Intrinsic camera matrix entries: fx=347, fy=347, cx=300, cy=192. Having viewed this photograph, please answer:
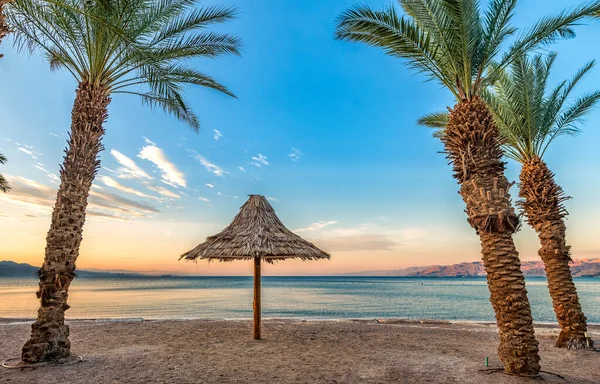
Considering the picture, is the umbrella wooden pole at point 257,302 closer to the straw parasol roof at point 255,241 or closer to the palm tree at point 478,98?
the straw parasol roof at point 255,241

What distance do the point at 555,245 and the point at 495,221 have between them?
3735 mm

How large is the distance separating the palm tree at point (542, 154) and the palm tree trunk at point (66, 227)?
986 cm

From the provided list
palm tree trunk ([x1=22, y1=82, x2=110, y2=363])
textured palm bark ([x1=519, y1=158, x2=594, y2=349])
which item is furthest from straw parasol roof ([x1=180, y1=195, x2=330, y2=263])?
textured palm bark ([x1=519, y1=158, x2=594, y2=349])

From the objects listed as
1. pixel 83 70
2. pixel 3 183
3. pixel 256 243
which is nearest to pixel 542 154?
pixel 256 243

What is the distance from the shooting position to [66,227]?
267 inches

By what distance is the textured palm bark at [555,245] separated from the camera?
8.17 metres

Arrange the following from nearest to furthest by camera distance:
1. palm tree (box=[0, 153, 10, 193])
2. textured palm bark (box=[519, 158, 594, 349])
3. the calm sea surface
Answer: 1. textured palm bark (box=[519, 158, 594, 349])
2. palm tree (box=[0, 153, 10, 193])
3. the calm sea surface

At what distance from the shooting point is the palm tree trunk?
6.55 m

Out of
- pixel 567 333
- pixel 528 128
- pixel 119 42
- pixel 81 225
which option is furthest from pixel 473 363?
pixel 119 42

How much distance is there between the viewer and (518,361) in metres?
5.82

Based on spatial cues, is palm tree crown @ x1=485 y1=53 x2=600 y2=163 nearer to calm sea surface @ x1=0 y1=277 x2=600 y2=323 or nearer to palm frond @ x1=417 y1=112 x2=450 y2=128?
palm frond @ x1=417 y1=112 x2=450 y2=128

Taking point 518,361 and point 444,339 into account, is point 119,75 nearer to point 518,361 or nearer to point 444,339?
point 518,361

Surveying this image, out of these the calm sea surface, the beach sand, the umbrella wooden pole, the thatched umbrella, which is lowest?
the calm sea surface

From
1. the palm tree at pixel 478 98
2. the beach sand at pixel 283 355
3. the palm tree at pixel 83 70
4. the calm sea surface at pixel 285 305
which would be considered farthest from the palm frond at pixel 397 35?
the calm sea surface at pixel 285 305
